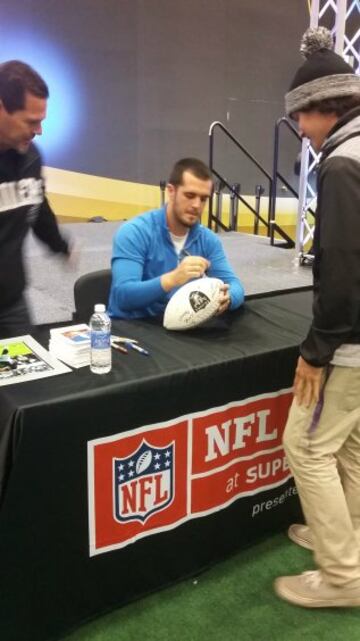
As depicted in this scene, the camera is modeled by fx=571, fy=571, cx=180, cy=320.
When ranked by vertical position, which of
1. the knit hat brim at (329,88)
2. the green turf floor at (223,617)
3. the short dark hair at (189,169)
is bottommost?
the green turf floor at (223,617)

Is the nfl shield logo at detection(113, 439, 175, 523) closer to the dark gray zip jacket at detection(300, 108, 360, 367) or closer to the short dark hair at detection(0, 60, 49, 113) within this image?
the dark gray zip jacket at detection(300, 108, 360, 367)

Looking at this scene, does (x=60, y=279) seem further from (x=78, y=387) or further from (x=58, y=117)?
(x=58, y=117)

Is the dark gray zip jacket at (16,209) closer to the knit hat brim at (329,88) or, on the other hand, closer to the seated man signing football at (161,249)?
the seated man signing football at (161,249)

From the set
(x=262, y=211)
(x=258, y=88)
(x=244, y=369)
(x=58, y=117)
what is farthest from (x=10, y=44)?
(x=244, y=369)

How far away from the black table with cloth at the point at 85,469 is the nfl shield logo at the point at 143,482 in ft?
0.29

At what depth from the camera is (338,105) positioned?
1.39 metres

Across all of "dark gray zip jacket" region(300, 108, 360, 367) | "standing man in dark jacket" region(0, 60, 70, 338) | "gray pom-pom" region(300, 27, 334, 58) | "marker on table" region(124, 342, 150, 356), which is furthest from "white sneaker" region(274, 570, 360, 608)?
"gray pom-pom" region(300, 27, 334, 58)

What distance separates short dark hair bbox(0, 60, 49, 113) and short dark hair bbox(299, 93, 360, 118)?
2.62ft

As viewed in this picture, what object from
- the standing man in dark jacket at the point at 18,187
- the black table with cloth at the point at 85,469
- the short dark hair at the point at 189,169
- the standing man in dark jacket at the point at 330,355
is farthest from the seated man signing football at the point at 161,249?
the standing man in dark jacket at the point at 330,355

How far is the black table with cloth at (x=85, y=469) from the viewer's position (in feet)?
4.37

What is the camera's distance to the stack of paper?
1556 millimetres

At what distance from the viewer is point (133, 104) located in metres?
7.87

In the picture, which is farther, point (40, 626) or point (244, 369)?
point (244, 369)

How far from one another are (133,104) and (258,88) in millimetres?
2051
